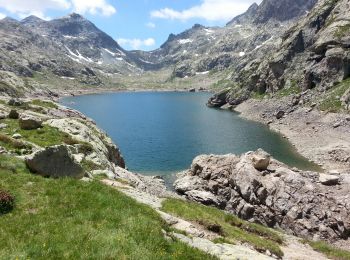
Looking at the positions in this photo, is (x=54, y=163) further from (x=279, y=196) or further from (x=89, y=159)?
(x=279, y=196)

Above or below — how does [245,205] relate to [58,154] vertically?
below

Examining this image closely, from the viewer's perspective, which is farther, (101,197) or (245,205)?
(245,205)

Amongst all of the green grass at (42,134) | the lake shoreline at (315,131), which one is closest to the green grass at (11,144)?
the green grass at (42,134)

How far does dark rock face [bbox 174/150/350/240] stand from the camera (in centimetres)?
4672

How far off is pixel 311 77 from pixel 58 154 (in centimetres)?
15169

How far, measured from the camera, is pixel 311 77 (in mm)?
160750

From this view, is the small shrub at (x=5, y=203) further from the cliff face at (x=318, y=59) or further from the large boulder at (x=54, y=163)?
the cliff face at (x=318, y=59)

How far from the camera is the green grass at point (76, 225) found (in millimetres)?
14820

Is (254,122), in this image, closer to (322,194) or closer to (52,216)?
(322,194)

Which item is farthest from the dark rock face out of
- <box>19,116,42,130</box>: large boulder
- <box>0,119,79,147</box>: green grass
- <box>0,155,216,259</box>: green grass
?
<box>0,155,216,259</box>: green grass

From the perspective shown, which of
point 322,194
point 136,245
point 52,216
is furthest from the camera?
point 322,194

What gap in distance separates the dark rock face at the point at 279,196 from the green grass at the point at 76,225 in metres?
31.2

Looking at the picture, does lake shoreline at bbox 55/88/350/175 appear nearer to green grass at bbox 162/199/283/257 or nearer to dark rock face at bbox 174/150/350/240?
dark rock face at bbox 174/150/350/240

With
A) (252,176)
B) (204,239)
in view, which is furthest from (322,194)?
(204,239)
